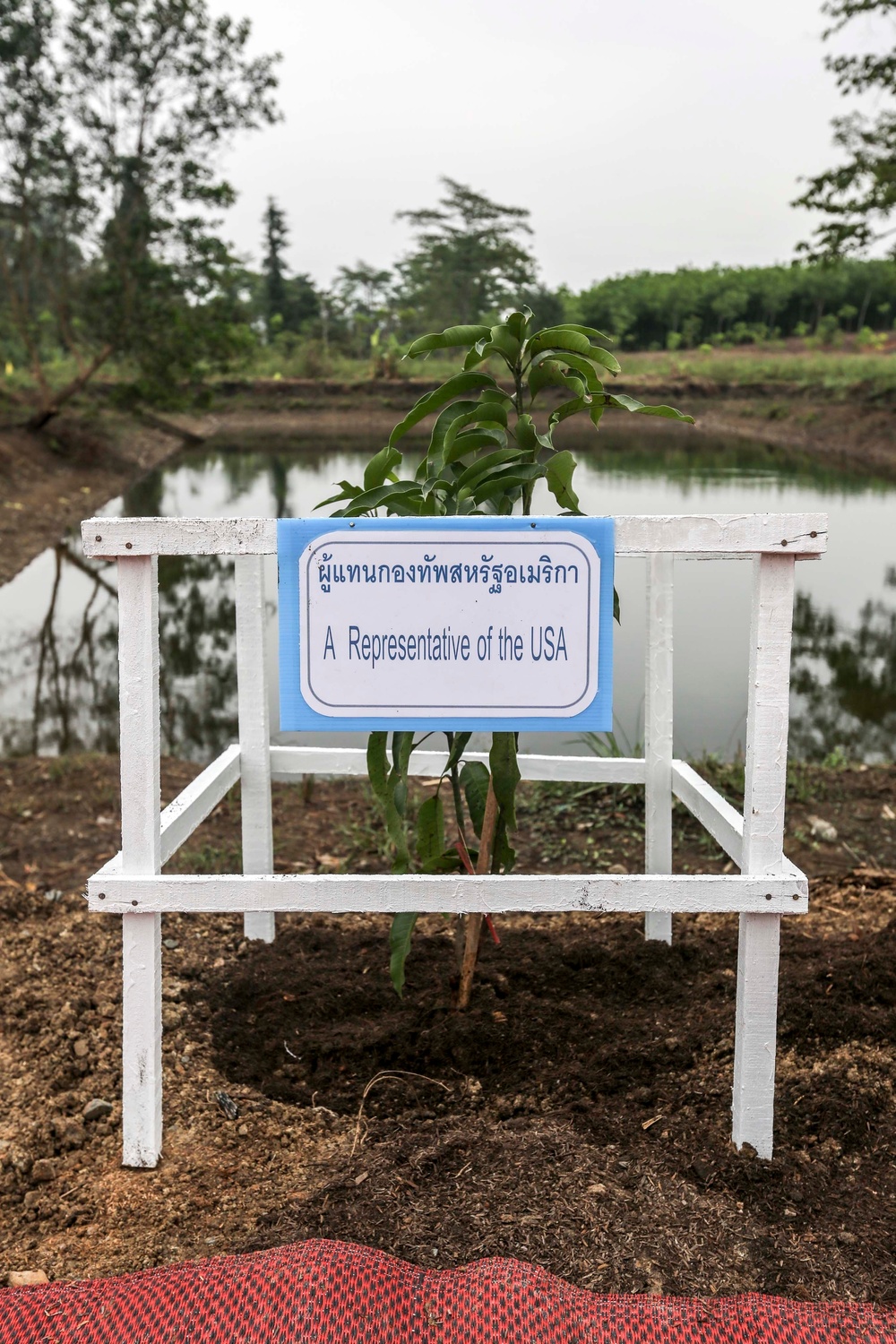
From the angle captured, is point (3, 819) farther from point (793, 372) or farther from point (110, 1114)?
point (793, 372)

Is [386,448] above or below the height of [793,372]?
below

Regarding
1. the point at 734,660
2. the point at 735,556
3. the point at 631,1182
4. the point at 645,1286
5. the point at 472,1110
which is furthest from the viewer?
the point at 734,660

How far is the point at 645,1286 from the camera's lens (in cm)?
142

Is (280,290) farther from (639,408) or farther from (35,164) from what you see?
(639,408)

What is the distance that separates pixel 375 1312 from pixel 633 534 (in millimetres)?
1041

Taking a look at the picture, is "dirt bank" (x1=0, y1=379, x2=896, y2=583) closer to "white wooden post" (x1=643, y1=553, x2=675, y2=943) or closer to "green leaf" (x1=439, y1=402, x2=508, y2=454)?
"white wooden post" (x1=643, y1=553, x2=675, y2=943)

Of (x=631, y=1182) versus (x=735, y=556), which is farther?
(x=735, y=556)

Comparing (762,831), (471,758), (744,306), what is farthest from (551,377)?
(744,306)

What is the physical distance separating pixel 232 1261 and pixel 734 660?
520 cm

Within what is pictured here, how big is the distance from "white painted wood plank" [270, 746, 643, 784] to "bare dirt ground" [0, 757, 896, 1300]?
1.20 feet

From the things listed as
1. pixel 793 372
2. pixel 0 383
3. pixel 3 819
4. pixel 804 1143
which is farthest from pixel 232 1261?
pixel 793 372

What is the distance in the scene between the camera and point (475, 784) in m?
2.02

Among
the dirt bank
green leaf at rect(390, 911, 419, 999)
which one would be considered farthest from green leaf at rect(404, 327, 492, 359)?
the dirt bank

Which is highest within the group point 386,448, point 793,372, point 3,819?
point 793,372
